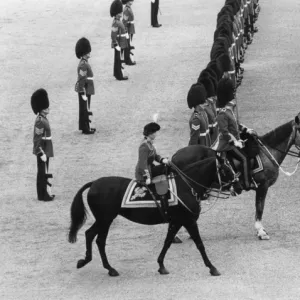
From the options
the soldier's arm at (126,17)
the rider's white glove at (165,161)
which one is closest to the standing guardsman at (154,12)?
the soldier's arm at (126,17)

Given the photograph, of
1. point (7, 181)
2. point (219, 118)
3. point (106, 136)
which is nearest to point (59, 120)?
point (106, 136)

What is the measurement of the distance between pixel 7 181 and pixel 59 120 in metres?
3.91

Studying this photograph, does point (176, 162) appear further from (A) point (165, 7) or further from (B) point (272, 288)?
(A) point (165, 7)

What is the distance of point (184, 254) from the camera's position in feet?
53.5

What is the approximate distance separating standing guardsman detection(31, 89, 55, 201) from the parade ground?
0.71 feet

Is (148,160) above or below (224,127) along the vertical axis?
above

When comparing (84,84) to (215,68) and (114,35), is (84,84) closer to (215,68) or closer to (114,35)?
(215,68)

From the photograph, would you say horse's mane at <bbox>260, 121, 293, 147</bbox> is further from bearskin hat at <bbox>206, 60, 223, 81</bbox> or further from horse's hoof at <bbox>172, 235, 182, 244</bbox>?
bearskin hat at <bbox>206, 60, 223, 81</bbox>

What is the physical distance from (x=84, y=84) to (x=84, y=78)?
148 mm

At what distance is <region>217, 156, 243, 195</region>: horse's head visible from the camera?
16.0 m

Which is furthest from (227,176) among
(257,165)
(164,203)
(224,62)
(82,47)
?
(82,47)

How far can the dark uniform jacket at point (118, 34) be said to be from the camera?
1032 inches

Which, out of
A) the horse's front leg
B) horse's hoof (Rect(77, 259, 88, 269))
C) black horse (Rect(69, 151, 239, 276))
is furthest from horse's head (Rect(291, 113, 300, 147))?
horse's hoof (Rect(77, 259, 88, 269))

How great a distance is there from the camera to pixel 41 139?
18859 millimetres
